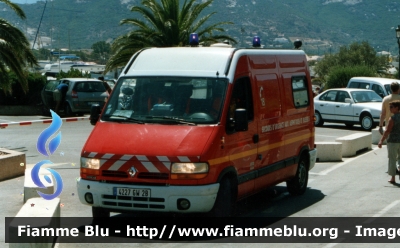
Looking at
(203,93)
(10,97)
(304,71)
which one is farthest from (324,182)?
(10,97)

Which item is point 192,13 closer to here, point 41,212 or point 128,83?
point 128,83

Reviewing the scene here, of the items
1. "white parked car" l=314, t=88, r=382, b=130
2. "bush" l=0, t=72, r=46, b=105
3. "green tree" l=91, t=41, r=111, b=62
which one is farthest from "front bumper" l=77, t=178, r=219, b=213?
"green tree" l=91, t=41, r=111, b=62

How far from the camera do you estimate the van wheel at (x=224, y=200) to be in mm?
9430

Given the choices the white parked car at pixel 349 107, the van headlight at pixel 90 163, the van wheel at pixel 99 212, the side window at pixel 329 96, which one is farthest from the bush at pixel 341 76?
the van headlight at pixel 90 163

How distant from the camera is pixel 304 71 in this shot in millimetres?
13227

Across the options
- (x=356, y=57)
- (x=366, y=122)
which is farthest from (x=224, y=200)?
(x=356, y=57)

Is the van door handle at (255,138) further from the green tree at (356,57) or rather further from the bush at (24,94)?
the green tree at (356,57)

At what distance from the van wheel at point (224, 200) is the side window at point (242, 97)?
2.97 ft

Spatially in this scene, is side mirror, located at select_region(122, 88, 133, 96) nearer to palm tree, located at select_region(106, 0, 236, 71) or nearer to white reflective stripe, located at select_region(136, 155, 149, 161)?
white reflective stripe, located at select_region(136, 155, 149, 161)

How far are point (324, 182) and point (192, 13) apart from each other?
73.1 feet

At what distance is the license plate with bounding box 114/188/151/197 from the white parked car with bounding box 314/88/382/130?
65.4ft

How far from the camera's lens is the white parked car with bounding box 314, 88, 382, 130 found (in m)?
28.1

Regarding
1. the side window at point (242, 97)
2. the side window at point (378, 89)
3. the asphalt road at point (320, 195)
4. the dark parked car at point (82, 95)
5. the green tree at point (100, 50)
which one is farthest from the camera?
the green tree at point (100, 50)

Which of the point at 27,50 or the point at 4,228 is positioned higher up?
the point at 27,50
